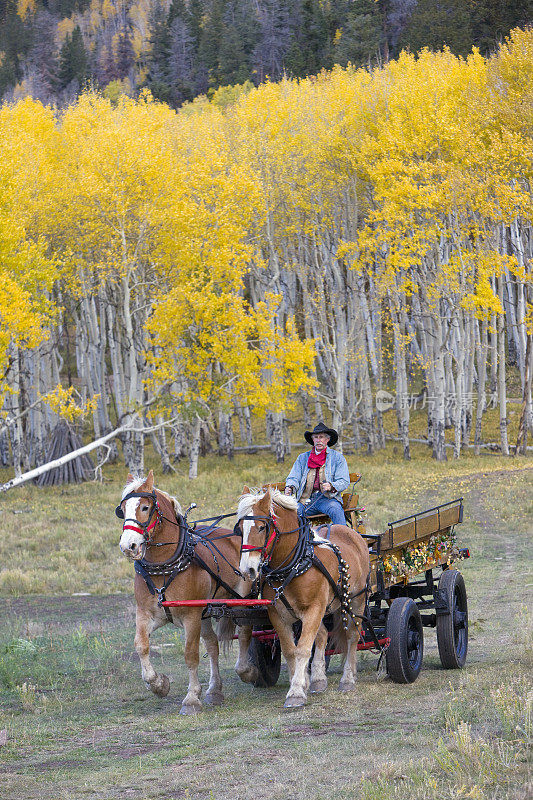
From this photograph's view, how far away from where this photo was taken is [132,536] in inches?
314

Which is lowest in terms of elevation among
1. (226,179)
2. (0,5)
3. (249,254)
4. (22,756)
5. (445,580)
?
(22,756)

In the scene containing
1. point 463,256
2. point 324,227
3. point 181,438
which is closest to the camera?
point 463,256

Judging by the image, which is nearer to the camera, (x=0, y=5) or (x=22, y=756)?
(x=22, y=756)

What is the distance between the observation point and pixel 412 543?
1032cm

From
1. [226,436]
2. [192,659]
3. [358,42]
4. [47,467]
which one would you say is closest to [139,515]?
[192,659]

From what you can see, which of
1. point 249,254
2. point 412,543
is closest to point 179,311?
point 249,254

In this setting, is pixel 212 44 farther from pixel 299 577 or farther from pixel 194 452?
pixel 299 577

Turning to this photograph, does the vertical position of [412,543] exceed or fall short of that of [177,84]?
it falls short

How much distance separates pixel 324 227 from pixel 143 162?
26.7 feet

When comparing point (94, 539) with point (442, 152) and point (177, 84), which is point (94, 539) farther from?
point (177, 84)

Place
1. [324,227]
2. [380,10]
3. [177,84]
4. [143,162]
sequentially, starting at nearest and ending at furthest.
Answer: [143,162] → [324,227] → [380,10] → [177,84]

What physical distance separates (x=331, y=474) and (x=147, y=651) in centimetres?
267

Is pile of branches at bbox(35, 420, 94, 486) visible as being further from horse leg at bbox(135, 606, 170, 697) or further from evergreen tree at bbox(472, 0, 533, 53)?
evergreen tree at bbox(472, 0, 533, 53)

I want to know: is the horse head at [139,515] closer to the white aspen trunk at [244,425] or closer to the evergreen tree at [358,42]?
the white aspen trunk at [244,425]
